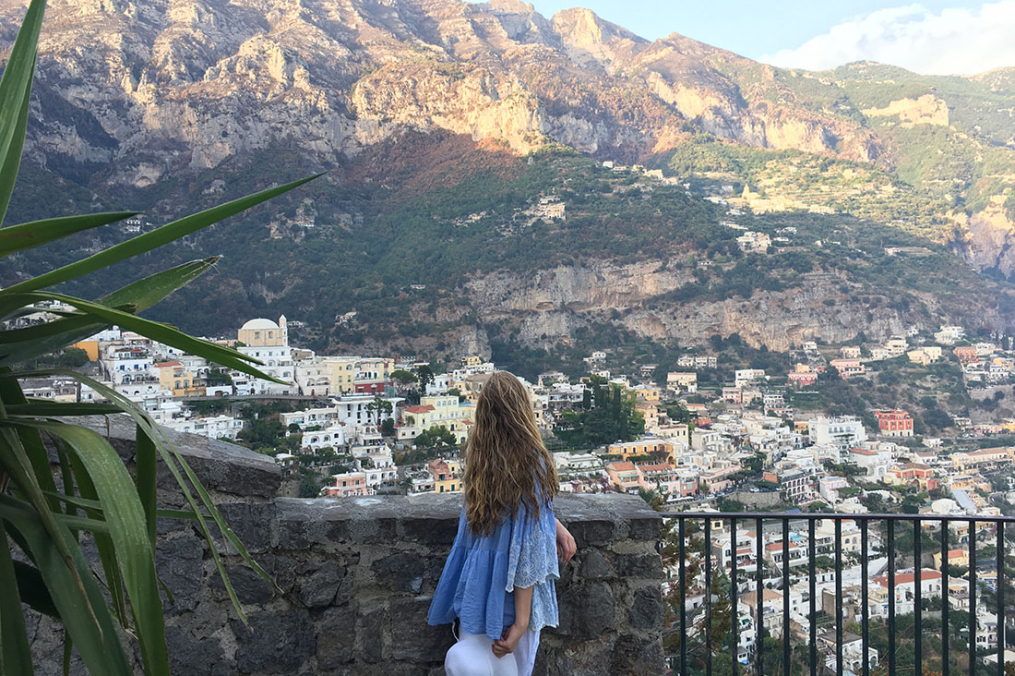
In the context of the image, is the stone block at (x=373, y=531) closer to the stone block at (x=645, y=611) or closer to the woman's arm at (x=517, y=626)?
the woman's arm at (x=517, y=626)

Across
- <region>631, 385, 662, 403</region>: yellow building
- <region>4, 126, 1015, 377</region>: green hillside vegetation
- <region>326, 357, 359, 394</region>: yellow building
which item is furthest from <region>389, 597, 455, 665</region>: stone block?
<region>4, 126, 1015, 377</region>: green hillside vegetation

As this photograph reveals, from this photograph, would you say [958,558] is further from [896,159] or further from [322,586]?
[896,159]

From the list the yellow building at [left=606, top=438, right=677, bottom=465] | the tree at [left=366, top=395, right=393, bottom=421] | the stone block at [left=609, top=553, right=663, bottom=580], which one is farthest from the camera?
the tree at [left=366, top=395, right=393, bottom=421]

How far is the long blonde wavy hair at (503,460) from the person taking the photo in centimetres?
156

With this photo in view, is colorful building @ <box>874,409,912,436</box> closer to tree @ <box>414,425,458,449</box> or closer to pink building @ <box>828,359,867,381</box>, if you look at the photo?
pink building @ <box>828,359,867,381</box>

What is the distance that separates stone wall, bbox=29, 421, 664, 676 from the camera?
187 centimetres

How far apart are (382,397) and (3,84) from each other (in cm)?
2169

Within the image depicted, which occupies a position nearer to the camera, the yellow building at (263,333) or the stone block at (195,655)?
the stone block at (195,655)

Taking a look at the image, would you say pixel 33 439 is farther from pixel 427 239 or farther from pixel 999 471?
pixel 427 239

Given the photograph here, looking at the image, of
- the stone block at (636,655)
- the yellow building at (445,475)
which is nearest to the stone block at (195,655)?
the stone block at (636,655)

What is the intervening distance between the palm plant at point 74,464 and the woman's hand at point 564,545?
101cm

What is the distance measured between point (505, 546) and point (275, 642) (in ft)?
2.78

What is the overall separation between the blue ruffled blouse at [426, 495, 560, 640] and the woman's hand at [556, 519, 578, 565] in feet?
0.48

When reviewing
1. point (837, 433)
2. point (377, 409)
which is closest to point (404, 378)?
point (377, 409)
